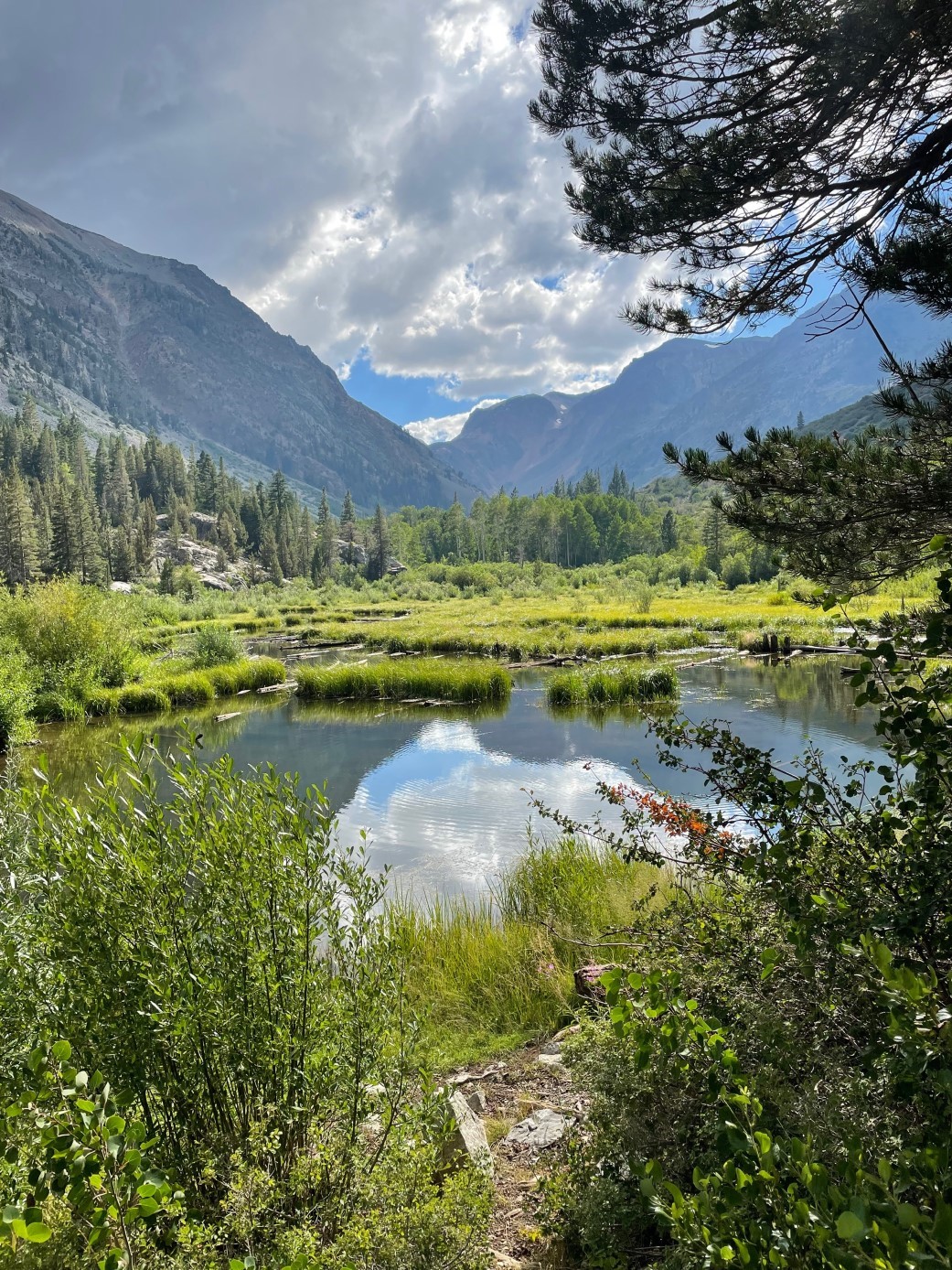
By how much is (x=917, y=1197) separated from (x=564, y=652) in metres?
33.0

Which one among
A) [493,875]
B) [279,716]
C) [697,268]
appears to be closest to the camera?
[697,268]

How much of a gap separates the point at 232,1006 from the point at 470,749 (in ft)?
55.0


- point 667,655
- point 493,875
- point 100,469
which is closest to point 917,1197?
point 493,875

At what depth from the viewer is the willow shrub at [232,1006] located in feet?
8.57

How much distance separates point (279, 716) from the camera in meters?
24.4

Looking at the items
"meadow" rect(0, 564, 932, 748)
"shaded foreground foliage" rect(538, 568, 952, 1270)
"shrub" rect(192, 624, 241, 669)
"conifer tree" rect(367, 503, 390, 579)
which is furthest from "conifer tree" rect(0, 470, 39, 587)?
"shaded foreground foliage" rect(538, 568, 952, 1270)

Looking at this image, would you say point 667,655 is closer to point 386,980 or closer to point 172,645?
point 172,645

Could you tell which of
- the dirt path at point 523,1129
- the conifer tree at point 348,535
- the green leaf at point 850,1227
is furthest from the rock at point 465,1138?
the conifer tree at point 348,535

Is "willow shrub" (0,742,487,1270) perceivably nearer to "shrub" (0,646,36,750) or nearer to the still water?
the still water

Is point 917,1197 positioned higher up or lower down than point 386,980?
higher up

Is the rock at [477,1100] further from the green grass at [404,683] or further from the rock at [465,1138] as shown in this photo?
the green grass at [404,683]

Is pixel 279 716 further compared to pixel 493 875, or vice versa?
pixel 279 716

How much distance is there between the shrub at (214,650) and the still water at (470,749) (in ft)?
17.5

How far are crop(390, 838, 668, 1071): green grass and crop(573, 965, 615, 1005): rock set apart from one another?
0.22 metres
